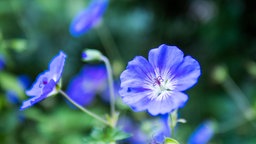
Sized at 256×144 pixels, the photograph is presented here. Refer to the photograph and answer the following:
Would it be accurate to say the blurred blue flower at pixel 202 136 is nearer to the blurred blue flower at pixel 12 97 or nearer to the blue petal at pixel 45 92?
the blue petal at pixel 45 92

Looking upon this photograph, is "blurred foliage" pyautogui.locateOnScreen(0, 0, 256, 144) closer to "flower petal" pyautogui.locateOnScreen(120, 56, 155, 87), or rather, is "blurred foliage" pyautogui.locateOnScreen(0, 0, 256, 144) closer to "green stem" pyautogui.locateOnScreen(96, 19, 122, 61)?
"green stem" pyautogui.locateOnScreen(96, 19, 122, 61)

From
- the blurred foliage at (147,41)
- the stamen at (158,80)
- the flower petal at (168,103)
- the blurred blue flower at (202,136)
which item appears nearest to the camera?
the flower petal at (168,103)

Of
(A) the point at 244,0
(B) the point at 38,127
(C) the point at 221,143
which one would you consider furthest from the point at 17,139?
(A) the point at 244,0

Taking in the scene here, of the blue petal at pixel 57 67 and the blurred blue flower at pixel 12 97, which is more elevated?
the blurred blue flower at pixel 12 97

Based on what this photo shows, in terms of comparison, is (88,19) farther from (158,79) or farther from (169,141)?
(169,141)

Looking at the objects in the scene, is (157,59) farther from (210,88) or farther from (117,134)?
(210,88)

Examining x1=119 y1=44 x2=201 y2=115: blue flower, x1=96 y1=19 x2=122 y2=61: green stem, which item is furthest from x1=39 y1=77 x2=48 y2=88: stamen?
x1=96 y1=19 x2=122 y2=61: green stem

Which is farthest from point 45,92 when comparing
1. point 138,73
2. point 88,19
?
point 88,19

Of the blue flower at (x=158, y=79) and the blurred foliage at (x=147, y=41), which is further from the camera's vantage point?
the blurred foliage at (x=147, y=41)

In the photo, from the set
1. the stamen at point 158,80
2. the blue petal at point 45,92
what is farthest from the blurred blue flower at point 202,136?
the blue petal at point 45,92
